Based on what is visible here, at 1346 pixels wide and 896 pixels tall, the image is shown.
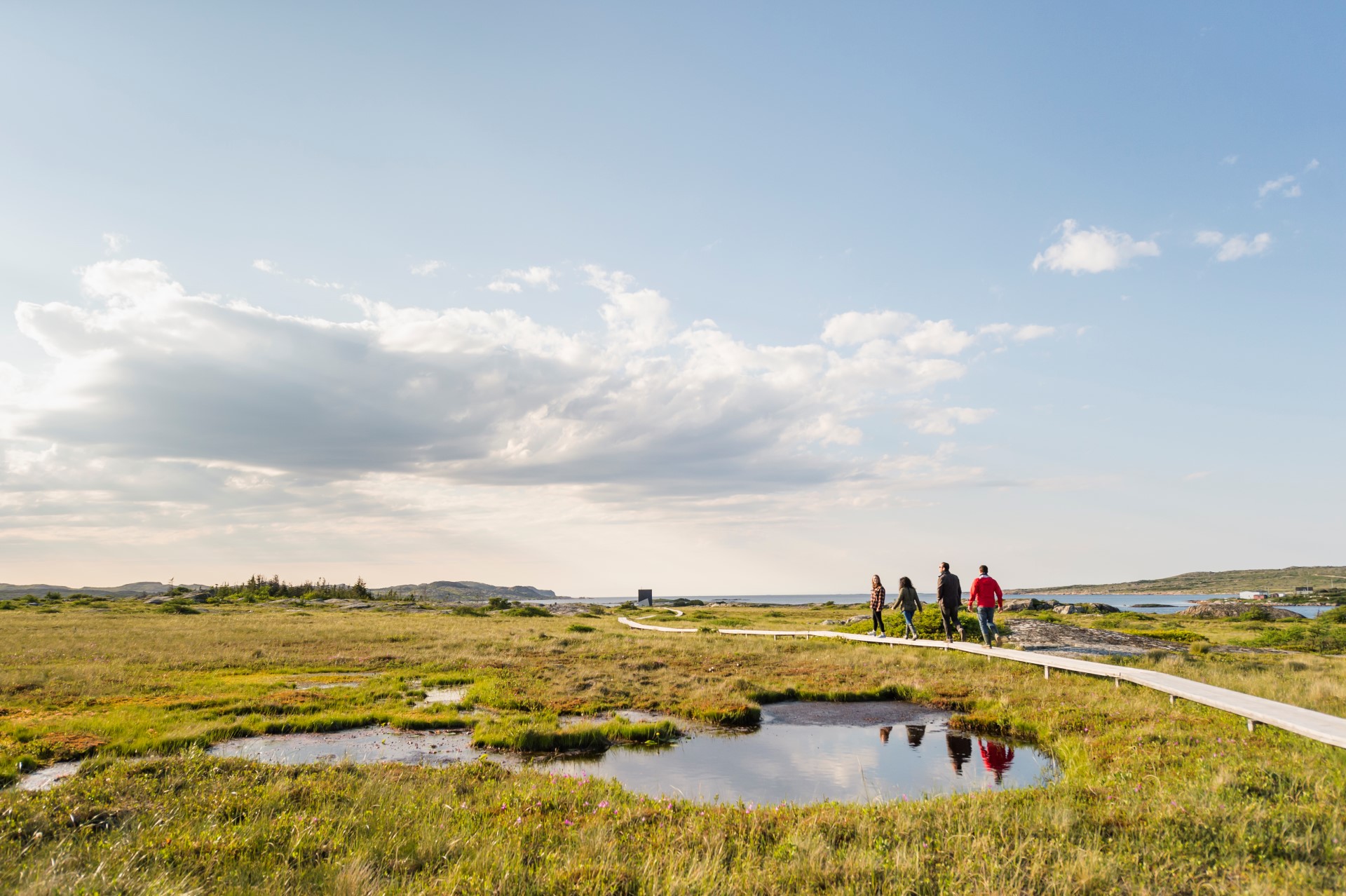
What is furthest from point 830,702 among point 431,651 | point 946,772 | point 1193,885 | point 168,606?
point 168,606

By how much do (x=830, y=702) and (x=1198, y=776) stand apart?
10672 mm

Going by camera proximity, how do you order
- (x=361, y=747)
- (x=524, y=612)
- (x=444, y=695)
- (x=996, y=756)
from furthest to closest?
(x=524, y=612) < (x=444, y=695) < (x=361, y=747) < (x=996, y=756)

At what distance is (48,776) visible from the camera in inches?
439

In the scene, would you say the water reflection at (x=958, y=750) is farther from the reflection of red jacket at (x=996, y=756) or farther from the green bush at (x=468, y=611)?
the green bush at (x=468, y=611)

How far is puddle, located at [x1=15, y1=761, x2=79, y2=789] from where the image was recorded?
33.9 ft

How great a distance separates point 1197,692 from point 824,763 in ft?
30.5

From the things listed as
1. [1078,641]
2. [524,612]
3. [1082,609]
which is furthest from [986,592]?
[524,612]

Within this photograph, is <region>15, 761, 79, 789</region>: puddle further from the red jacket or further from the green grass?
the red jacket

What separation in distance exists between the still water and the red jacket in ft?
28.9

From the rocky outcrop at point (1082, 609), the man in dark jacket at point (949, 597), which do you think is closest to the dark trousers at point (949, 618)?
the man in dark jacket at point (949, 597)

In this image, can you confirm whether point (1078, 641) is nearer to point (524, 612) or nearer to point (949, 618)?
point (949, 618)

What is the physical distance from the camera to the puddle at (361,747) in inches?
496

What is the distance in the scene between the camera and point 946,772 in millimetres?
11547

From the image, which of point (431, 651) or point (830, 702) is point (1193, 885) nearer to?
point (830, 702)
